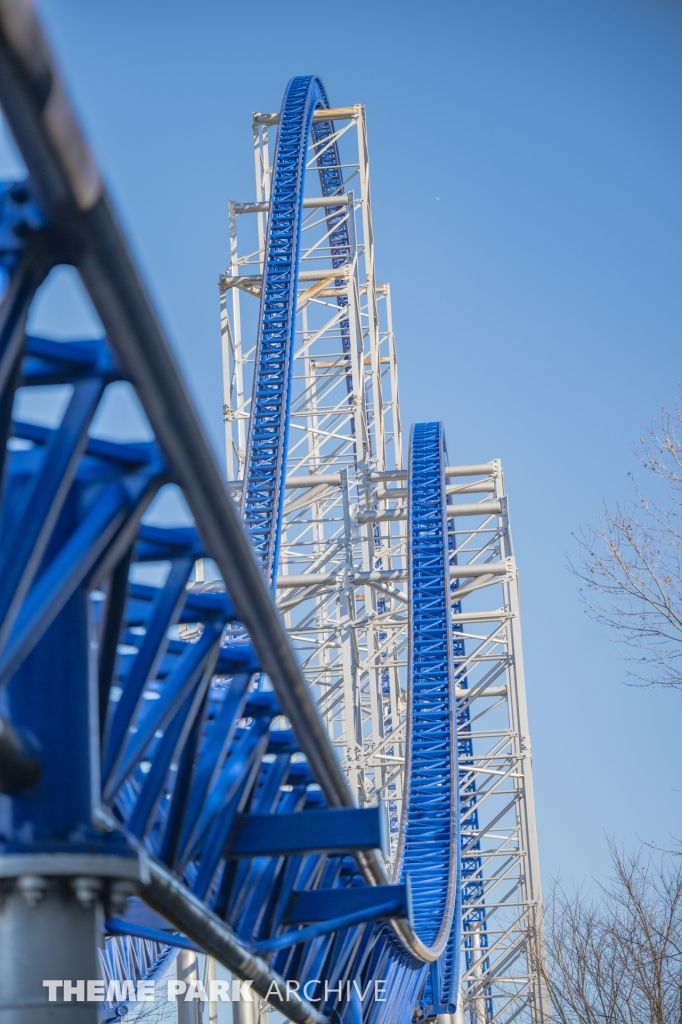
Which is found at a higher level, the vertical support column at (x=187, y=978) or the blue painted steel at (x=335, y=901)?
the vertical support column at (x=187, y=978)

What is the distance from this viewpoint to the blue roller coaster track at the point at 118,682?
271 cm

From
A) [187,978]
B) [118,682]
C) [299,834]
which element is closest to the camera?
[299,834]

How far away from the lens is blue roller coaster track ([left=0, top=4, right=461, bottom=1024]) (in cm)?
271

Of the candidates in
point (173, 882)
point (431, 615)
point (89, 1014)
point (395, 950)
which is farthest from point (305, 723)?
point (431, 615)

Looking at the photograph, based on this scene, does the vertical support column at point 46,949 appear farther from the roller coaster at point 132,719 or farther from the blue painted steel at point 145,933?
the blue painted steel at point 145,933

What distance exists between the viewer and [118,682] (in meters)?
5.98

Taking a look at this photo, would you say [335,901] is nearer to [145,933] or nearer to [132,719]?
[145,933]

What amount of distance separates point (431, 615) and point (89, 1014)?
1193cm

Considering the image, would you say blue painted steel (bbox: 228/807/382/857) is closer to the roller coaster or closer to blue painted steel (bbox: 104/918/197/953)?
the roller coaster

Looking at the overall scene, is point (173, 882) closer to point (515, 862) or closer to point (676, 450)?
point (676, 450)

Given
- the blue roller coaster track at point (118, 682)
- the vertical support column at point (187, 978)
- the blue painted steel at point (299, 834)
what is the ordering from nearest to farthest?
the blue roller coaster track at point (118, 682), the blue painted steel at point (299, 834), the vertical support column at point (187, 978)

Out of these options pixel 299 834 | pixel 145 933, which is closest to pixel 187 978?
pixel 145 933

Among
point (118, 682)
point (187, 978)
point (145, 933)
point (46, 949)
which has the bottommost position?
point (46, 949)

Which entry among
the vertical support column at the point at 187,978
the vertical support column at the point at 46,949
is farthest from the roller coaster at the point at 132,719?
the vertical support column at the point at 187,978
